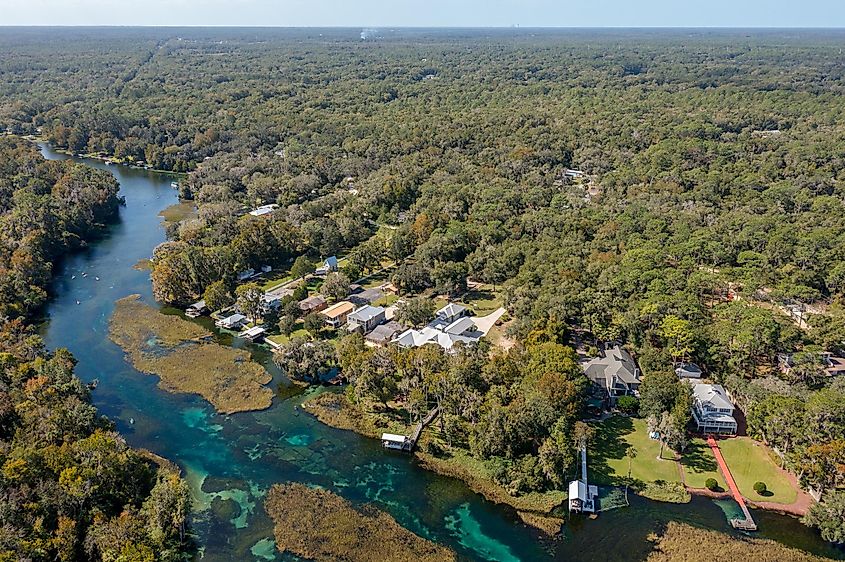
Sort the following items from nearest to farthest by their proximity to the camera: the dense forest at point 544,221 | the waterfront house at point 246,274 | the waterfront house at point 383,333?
the dense forest at point 544,221
the waterfront house at point 383,333
the waterfront house at point 246,274

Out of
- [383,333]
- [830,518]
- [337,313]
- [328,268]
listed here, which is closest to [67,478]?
[383,333]

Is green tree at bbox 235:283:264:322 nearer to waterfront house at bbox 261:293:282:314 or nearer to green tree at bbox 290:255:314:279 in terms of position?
waterfront house at bbox 261:293:282:314

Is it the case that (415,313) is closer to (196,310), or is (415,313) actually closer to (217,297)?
(217,297)

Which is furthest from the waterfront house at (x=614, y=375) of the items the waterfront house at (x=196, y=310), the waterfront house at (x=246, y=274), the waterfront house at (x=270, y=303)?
the waterfront house at (x=246, y=274)

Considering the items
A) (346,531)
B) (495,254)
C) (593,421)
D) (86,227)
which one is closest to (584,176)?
(495,254)

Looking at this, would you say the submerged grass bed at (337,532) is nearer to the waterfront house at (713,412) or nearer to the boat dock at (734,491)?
the boat dock at (734,491)

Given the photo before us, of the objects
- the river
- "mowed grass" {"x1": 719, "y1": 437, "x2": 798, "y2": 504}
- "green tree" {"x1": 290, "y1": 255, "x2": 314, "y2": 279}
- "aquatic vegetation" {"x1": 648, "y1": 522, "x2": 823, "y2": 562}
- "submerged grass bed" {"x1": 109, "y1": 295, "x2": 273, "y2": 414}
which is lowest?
the river

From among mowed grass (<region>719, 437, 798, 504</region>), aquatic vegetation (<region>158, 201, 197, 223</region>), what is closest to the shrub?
mowed grass (<region>719, 437, 798, 504</region>)
